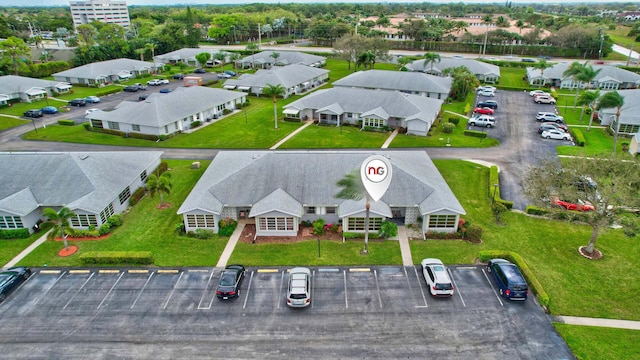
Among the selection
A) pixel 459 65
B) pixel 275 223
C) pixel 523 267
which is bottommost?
pixel 523 267

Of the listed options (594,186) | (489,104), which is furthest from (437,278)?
(489,104)

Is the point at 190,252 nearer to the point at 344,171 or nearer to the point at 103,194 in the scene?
the point at 103,194

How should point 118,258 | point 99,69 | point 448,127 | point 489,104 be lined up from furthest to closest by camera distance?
point 99,69
point 489,104
point 448,127
point 118,258

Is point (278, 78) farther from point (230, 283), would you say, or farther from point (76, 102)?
point (230, 283)

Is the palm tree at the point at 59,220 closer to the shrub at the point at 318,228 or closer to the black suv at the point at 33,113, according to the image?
the shrub at the point at 318,228

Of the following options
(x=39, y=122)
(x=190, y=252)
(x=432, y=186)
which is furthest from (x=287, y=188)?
(x=39, y=122)

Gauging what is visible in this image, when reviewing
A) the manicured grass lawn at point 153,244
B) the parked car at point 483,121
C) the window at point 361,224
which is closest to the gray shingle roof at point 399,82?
the parked car at point 483,121
